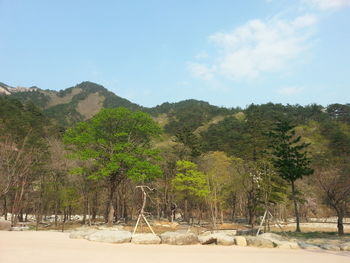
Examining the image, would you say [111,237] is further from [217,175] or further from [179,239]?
[217,175]

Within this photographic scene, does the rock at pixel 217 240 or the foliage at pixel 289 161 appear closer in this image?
the rock at pixel 217 240

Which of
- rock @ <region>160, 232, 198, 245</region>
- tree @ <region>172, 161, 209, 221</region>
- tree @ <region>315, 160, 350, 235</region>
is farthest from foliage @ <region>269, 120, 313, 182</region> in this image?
rock @ <region>160, 232, 198, 245</region>

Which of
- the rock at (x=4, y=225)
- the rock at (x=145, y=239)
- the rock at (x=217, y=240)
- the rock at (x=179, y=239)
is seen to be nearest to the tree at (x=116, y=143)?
the rock at (x=4, y=225)

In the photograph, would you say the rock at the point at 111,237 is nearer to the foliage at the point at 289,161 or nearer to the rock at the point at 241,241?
the rock at the point at 241,241

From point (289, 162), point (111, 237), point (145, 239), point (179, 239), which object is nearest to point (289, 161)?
point (289, 162)

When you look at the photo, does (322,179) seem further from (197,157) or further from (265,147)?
(197,157)

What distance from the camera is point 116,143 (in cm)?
2716

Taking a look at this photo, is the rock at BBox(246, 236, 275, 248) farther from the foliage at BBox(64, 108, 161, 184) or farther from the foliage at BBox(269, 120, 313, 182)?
the foliage at BBox(269, 120, 313, 182)

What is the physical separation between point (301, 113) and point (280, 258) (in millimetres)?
103883

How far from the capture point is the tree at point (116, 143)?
85.6ft

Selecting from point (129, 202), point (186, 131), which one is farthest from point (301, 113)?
point (129, 202)

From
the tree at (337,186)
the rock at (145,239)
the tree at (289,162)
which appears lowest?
the rock at (145,239)

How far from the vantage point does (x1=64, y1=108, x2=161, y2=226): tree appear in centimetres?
2608

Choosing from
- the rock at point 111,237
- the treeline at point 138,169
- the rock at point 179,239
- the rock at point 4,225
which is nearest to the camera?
the rock at point 111,237
